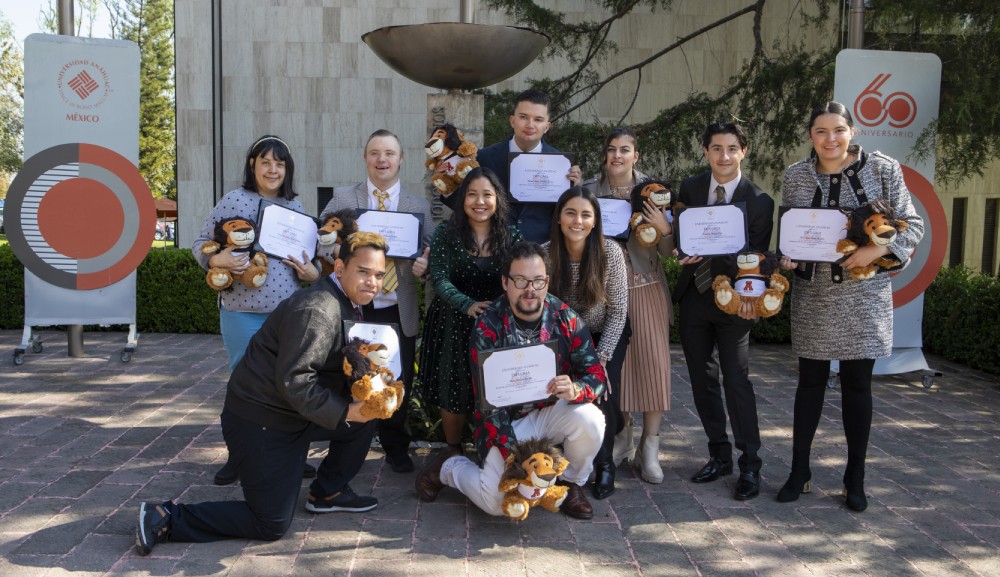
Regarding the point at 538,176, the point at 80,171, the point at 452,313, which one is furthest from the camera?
the point at 80,171

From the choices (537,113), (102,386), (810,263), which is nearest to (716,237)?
(810,263)

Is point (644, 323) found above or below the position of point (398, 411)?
above

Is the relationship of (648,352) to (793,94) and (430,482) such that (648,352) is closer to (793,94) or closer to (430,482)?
(430,482)

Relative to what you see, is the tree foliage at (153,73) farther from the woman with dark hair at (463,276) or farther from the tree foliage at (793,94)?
the woman with dark hair at (463,276)

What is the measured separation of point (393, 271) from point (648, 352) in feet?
4.78

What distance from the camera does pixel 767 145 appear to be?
8.76 metres

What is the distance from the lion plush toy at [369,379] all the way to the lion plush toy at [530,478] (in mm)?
604

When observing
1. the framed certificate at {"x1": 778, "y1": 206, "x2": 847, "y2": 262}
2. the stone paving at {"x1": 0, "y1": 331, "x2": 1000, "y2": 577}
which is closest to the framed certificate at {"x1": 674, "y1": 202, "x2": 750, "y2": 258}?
the framed certificate at {"x1": 778, "y1": 206, "x2": 847, "y2": 262}

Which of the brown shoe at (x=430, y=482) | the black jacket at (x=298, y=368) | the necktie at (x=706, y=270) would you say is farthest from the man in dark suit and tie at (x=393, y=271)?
the necktie at (x=706, y=270)

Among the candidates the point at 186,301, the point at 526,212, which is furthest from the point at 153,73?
the point at 526,212

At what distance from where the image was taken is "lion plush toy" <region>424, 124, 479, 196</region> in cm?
450

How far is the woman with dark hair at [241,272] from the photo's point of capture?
4281mm

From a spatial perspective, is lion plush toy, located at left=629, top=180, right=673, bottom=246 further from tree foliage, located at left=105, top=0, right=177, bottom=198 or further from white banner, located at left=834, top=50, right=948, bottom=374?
tree foliage, located at left=105, top=0, right=177, bottom=198

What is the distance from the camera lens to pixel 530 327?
3.85 metres
